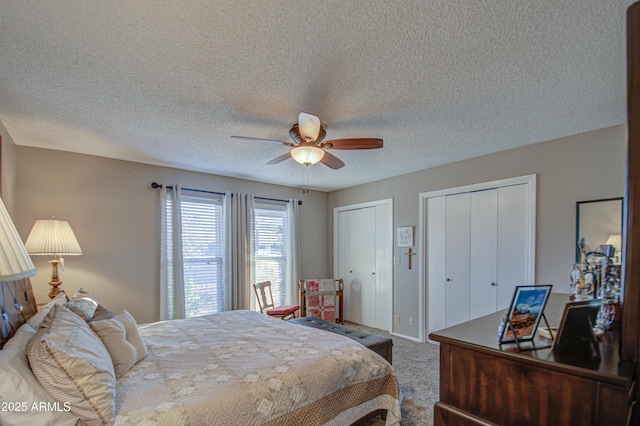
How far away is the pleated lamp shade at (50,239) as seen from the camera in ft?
9.27

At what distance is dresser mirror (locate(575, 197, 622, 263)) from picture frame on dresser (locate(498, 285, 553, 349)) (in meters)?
2.08

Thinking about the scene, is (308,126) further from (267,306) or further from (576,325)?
Answer: (267,306)

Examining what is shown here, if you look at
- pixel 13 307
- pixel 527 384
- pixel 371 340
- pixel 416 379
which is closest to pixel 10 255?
pixel 13 307

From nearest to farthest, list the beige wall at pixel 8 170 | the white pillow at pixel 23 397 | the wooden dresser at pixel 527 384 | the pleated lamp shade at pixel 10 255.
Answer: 1. the pleated lamp shade at pixel 10 255
2. the wooden dresser at pixel 527 384
3. the white pillow at pixel 23 397
4. the beige wall at pixel 8 170

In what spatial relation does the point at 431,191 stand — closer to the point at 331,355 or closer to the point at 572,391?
the point at 331,355

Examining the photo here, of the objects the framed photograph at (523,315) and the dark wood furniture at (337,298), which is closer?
the framed photograph at (523,315)

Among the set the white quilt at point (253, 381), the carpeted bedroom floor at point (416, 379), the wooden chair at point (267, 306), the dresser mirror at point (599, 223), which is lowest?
the carpeted bedroom floor at point (416, 379)

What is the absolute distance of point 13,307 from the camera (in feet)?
4.92

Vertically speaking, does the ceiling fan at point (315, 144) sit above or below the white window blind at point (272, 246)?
above

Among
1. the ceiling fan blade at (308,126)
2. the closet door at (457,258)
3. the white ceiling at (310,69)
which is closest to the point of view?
the white ceiling at (310,69)

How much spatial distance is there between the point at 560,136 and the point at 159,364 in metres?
3.98

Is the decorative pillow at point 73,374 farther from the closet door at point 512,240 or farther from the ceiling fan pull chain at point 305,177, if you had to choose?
the closet door at point 512,240

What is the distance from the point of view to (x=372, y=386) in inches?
85.5

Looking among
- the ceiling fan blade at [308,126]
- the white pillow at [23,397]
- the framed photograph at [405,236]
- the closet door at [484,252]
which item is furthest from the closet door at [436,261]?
the white pillow at [23,397]
